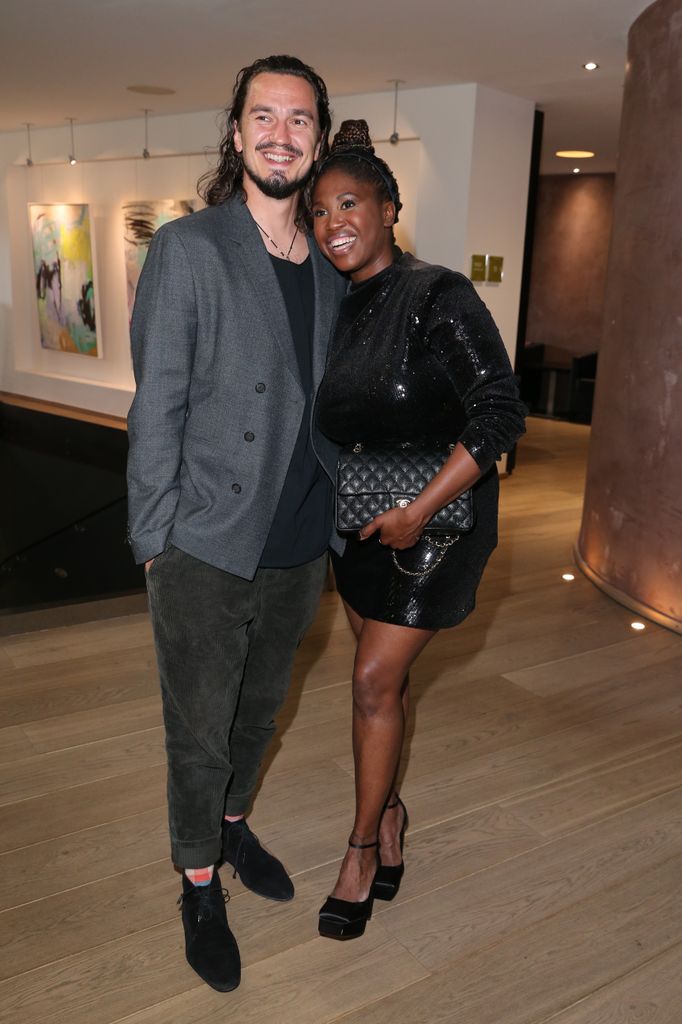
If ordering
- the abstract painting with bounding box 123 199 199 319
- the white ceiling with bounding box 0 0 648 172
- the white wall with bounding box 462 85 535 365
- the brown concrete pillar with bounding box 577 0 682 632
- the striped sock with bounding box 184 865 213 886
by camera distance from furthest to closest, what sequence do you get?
1. the abstract painting with bounding box 123 199 199 319
2. the white wall with bounding box 462 85 535 365
3. the white ceiling with bounding box 0 0 648 172
4. the brown concrete pillar with bounding box 577 0 682 632
5. the striped sock with bounding box 184 865 213 886

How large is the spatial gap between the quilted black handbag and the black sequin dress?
4 centimetres

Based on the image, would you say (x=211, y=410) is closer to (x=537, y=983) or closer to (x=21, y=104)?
(x=537, y=983)

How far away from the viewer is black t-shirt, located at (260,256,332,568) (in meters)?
1.94

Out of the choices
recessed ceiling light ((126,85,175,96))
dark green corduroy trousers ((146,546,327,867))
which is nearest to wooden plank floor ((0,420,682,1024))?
dark green corduroy trousers ((146,546,327,867))


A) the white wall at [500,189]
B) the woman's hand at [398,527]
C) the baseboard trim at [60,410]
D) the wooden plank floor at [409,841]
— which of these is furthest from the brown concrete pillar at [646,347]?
the baseboard trim at [60,410]

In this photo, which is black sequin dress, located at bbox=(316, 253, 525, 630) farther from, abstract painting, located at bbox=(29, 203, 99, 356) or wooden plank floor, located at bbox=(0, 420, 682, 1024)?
abstract painting, located at bbox=(29, 203, 99, 356)

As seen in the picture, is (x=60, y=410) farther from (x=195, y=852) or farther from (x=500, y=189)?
(x=195, y=852)

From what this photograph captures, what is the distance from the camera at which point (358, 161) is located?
1.90 meters

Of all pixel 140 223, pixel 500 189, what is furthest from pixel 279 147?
pixel 140 223

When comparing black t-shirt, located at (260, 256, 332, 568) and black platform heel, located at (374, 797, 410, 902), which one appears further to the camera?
black platform heel, located at (374, 797, 410, 902)

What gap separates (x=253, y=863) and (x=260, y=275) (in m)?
1.46

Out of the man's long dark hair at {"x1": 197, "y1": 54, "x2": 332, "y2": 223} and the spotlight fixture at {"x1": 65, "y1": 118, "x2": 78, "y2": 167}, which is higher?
the spotlight fixture at {"x1": 65, "y1": 118, "x2": 78, "y2": 167}

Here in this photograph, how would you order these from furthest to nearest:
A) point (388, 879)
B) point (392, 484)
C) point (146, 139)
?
point (146, 139) → point (388, 879) → point (392, 484)

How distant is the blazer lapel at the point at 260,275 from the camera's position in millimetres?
1837
